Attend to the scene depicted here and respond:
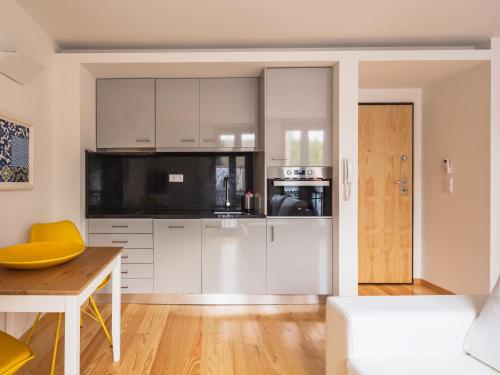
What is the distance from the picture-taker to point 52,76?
2.93 metres

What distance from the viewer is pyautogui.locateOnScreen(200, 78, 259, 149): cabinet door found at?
332 centimetres

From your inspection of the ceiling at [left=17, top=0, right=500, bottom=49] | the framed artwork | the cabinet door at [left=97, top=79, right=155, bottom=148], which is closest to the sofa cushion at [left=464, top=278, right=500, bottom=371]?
the ceiling at [left=17, top=0, right=500, bottom=49]

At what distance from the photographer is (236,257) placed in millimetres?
3055

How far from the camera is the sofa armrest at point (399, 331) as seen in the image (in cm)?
130

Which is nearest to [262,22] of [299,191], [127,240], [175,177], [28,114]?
Result: [299,191]

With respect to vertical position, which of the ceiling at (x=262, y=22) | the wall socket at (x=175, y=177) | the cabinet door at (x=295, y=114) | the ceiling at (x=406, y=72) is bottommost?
the wall socket at (x=175, y=177)

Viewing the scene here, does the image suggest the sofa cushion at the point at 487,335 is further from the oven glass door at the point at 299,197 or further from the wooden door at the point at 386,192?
the wooden door at the point at 386,192

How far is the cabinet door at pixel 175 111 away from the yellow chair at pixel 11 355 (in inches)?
89.4

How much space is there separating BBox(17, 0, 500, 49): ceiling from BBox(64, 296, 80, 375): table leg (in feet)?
7.04

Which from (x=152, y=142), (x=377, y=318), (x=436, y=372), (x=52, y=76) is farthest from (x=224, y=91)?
(x=436, y=372)

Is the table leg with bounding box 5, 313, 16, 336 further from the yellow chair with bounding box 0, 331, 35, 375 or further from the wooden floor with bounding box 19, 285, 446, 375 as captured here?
the yellow chair with bounding box 0, 331, 35, 375

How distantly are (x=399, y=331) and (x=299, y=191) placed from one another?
1.89 m

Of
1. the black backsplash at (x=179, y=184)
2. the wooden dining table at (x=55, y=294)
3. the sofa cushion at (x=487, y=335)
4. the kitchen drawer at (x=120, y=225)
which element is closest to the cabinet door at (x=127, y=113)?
the black backsplash at (x=179, y=184)

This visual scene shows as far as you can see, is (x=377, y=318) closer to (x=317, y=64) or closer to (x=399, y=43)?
(x=317, y=64)
